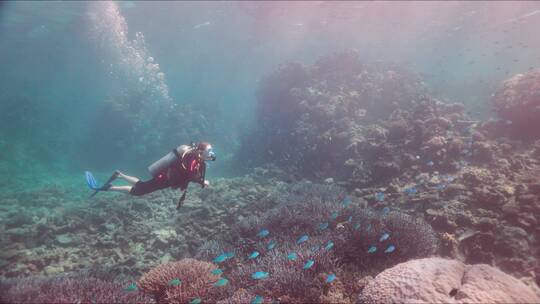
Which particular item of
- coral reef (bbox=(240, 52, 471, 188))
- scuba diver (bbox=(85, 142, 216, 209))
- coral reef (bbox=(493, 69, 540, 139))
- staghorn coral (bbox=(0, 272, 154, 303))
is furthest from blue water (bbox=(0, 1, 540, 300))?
staghorn coral (bbox=(0, 272, 154, 303))

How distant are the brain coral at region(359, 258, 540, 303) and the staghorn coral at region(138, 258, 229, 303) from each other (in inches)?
95.6

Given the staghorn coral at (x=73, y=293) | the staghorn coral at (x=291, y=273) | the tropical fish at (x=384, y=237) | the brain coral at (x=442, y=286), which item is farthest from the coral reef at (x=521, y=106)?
the staghorn coral at (x=73, y=293)

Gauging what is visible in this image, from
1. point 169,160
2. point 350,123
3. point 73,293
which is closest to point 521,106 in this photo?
point 350,123

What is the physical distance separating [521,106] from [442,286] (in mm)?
11267

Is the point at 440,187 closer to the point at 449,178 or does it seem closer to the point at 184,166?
the point at 449,178

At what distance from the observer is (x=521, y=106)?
11805mm

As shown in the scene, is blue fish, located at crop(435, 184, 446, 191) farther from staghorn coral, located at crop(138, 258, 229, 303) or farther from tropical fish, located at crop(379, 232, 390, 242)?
staghorn coral, located at crop(138, 258, 229, 303)

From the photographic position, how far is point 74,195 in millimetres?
16906

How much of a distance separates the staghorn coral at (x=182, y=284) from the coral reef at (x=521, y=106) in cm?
1208

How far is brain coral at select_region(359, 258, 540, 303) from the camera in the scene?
394 cm

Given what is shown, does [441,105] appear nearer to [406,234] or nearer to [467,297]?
[406,234]

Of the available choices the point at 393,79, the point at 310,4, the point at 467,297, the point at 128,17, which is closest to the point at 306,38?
the point at 310,4

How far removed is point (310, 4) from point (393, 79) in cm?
1476

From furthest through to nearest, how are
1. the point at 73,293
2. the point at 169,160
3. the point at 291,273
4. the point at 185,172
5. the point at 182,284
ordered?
1. the point at 169,160
2. the point at 185,172
3. the point at 182,284
4. the point at 291,273
5. the point at 73,293
